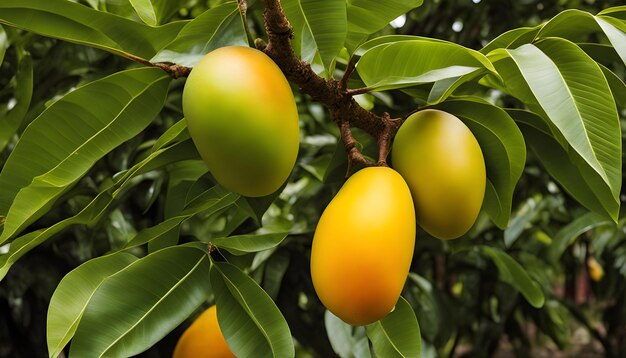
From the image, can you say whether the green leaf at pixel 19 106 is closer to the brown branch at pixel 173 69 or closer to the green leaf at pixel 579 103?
the brown branch at pixel 173 69

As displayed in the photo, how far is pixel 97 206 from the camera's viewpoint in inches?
21.1

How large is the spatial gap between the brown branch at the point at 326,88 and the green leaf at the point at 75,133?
9 cm

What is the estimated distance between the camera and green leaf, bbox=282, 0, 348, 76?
484mm

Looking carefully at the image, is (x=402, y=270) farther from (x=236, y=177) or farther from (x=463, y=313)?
(x=463, y=313)

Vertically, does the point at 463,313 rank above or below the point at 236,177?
below

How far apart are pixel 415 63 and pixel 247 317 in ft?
0.69

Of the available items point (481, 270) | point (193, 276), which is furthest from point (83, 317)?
point (481, 270)

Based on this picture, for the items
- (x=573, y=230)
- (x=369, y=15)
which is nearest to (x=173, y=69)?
(x=369, y=15)

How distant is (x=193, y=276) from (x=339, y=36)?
20 centimetres

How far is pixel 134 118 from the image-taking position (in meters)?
0.50

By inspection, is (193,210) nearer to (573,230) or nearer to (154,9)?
(154,9)

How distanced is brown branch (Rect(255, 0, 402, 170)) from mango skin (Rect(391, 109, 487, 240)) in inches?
0.9

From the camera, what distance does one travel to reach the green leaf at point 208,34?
0.48 m

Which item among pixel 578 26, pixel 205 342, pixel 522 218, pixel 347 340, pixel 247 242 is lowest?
pixel 522 218
